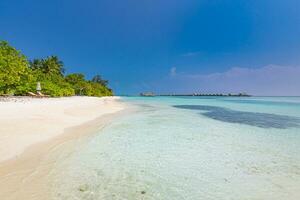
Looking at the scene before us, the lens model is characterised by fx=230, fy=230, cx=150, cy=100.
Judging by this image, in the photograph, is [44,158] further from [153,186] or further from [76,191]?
[153,186]

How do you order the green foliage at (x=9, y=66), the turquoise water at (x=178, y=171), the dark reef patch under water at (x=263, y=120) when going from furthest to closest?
the green foliage at (x=9, y=66)
the dark reef patch under water at (x=263, y=120)
the turquoise water at (x=178, y=171)

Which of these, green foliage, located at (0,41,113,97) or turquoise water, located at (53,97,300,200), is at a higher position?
green foliage, located at (0,41,113,97)

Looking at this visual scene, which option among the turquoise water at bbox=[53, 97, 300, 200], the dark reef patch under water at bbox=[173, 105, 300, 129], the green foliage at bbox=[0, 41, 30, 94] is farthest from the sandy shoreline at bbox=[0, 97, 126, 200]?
the green foliage at bbox=[0, 41, 30, 94]

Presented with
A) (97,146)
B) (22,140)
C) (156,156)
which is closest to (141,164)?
(156,156)

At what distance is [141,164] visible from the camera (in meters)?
5.93

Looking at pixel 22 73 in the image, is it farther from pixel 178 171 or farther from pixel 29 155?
pixel 178 171

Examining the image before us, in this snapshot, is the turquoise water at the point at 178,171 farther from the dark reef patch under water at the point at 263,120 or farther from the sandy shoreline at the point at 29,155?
the dark reef patch under water at the point at 263,120

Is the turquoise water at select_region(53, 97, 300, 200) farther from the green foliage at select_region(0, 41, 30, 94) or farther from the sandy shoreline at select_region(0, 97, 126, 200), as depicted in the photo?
the green foliage at select_region(0, 41, 30, 94)

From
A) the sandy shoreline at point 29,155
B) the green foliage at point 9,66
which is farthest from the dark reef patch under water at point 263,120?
the green foliage at point 9,66

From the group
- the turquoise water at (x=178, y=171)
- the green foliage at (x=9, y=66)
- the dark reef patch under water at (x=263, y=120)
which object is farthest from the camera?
the green foliage at (x=9, y=66)

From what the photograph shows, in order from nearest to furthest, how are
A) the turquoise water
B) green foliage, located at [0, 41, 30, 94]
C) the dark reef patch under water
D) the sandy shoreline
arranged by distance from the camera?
the sandy shoreline, the turquoise water, the dark reef patch under water, green foliage, located at [0, 41, 30, 94]

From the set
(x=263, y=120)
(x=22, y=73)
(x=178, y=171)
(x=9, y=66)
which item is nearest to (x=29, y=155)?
(x=178, y=171)

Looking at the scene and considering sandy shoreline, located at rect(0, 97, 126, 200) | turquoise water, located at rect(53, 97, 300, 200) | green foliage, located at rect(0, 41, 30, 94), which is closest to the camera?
sandy shoreline, located at rect(0, 97, 126, 200)

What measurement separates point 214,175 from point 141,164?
5.99 ft
